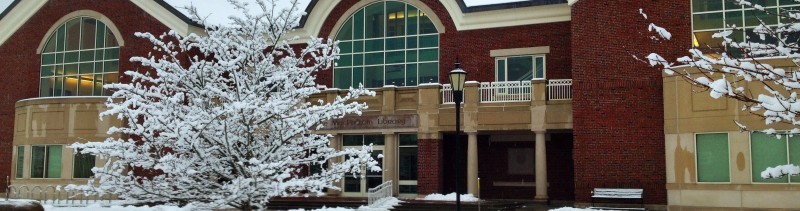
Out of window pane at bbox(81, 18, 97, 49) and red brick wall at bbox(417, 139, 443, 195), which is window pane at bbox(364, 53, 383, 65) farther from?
window pane at bbox(81, 18, 97, 49)

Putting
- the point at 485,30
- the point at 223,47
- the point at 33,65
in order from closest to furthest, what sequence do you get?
the point at 223,47
the point at 485,30
the point at 33,65

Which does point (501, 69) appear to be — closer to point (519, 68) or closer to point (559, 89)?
point (519, 68)

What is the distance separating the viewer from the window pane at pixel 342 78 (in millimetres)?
28859

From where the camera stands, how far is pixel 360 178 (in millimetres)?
26906

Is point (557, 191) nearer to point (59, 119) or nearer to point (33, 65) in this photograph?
point (59, 119)

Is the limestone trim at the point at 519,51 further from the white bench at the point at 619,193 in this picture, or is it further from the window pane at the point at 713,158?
the window pane at the point at 713,158

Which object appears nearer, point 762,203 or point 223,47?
point 223,47

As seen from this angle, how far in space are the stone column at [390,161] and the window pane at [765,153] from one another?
453 inches

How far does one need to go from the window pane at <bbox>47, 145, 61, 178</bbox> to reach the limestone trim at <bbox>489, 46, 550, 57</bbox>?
17384 mm

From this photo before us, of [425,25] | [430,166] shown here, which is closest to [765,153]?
[430,166]

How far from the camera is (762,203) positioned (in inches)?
740

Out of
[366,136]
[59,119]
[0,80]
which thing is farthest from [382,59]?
[0,80]

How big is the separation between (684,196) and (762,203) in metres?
1.91

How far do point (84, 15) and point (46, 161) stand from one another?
20.2 feet
